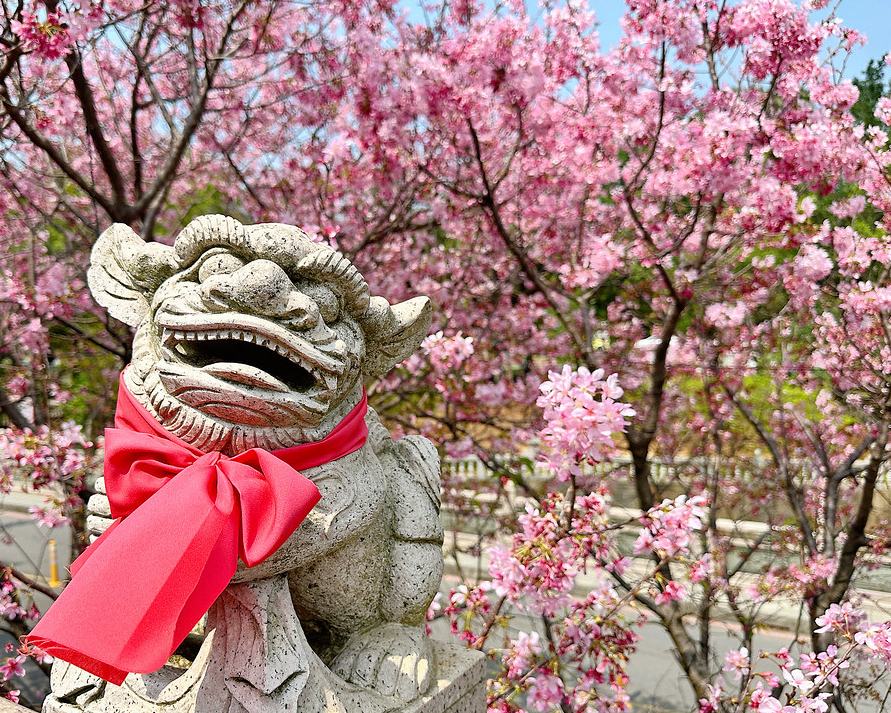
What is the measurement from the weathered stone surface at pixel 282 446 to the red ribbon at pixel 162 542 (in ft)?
0.28

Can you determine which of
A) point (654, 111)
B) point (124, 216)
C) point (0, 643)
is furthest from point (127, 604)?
Answer: point (0, 643)

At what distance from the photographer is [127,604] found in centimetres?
137

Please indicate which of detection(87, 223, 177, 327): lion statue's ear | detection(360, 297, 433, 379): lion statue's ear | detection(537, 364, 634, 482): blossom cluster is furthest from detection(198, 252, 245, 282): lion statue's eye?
detection(537, 364, 634, 482): blossom cluster

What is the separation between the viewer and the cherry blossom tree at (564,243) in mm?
2756

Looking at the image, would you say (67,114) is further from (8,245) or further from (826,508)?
(826,508)

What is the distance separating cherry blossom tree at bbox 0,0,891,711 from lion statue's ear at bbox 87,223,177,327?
1263mm

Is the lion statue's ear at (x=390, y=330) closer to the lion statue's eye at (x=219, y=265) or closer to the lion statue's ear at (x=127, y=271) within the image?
the lion statue's eye at (x=219, y=265)

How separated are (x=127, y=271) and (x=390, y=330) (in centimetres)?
77

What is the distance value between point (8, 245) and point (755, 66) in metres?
5.76

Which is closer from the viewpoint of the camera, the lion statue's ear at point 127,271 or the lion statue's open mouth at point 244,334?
the lion statue's open mouth at point 244,334

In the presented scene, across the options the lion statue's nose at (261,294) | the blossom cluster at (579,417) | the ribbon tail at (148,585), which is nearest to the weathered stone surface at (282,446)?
the lion statue's nose at (261,294)

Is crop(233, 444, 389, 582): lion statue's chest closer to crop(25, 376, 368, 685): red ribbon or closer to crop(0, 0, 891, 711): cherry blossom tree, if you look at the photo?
crop(25, 376, 368, 685): red ribbon

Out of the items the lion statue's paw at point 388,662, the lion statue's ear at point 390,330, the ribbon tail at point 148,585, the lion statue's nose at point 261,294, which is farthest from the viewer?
the lion statue's ear at point 390,330

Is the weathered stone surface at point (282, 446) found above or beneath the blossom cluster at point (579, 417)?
beneath
